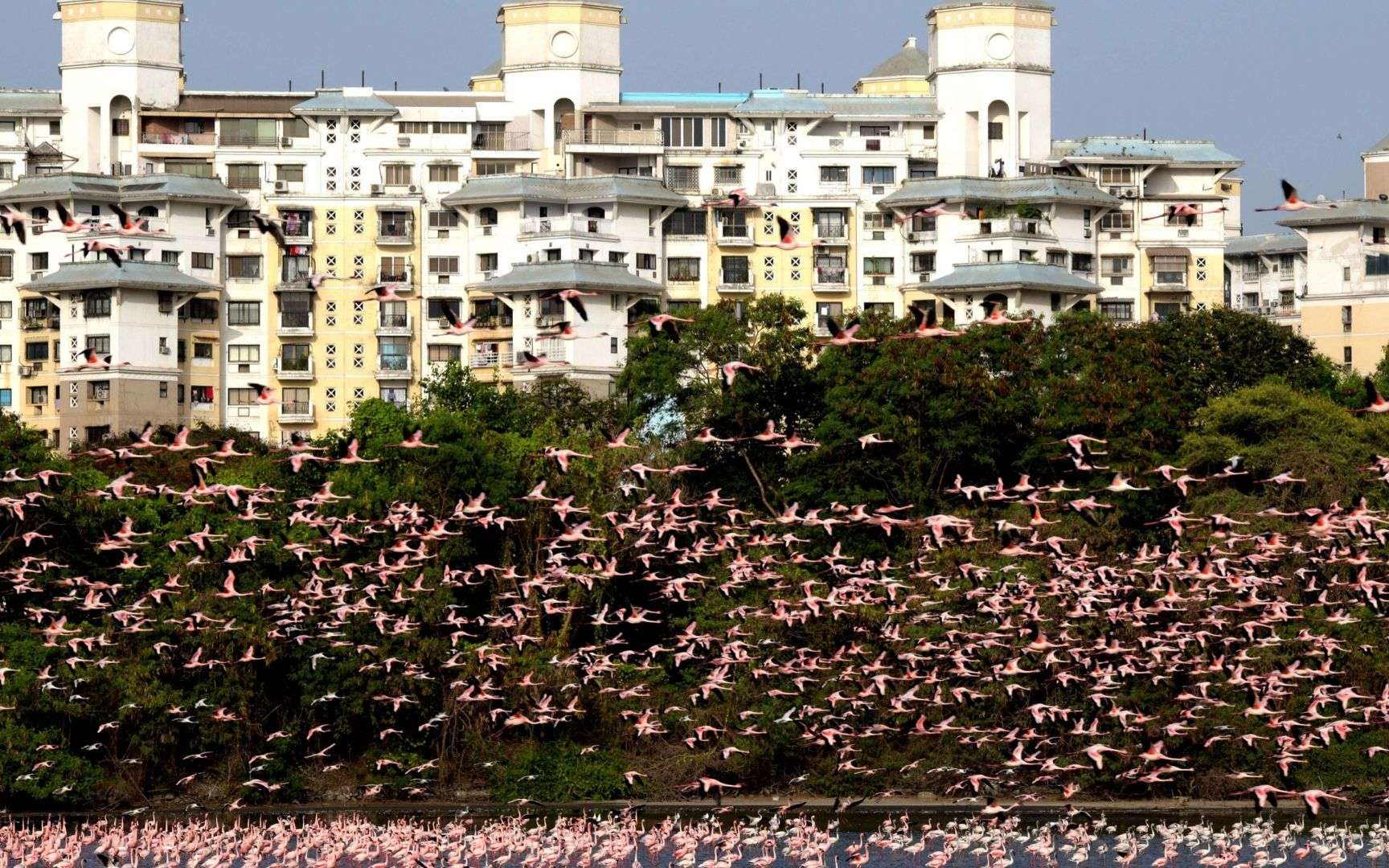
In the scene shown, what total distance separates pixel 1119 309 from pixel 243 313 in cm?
3585

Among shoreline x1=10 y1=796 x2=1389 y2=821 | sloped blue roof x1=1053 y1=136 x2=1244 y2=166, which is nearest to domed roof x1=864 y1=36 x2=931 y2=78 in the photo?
sloped blue roof x1=1053 y1=136 x2=1244 y2=166

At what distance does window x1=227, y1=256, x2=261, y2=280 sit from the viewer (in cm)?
12062

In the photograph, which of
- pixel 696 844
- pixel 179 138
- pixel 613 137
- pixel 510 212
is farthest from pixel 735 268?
pixel 696 844

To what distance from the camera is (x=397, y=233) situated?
121 metres

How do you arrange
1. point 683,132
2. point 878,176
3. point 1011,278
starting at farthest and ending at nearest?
point 683,132, point 878,176, point 1011,278

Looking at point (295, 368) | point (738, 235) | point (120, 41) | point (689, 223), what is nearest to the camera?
point (295, 368)

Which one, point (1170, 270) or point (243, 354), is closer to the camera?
point (243, 354)

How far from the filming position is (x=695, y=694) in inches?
2908

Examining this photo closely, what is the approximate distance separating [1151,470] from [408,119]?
48.0m

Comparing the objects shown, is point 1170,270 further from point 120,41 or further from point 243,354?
point 120,41

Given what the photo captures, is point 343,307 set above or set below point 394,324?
above

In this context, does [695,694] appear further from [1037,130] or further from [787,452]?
[1037,130]

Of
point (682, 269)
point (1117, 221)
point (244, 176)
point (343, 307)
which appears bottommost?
point (343, 307)

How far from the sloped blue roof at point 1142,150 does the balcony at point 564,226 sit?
20989 millimetres
